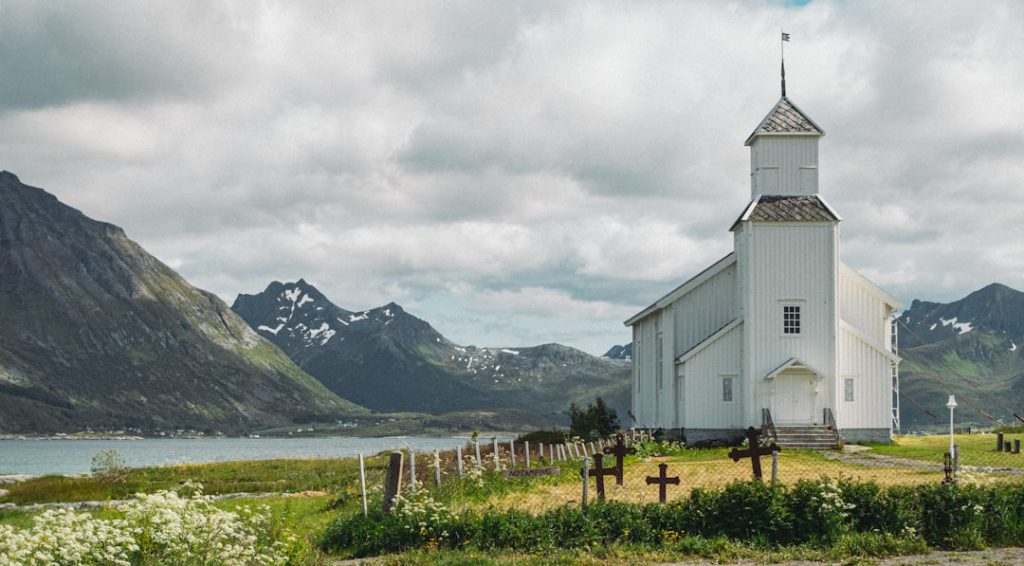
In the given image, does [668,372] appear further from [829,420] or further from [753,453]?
[753,453]

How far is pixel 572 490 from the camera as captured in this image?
3238 cm

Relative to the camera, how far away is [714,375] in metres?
53.2

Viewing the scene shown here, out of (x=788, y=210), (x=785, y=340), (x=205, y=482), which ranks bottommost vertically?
(x=205, y=482)

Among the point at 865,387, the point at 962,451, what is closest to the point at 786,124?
the point at 865,387

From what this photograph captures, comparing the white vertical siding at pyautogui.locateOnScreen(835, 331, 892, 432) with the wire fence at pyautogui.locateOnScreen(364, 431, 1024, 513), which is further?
the white vertical siding at pyautogui.locateOnScreen(835, 331, 892, 432)

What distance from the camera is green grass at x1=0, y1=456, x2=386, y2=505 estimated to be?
136ft

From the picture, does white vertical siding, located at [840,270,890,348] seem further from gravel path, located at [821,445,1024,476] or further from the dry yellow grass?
the dry yellow grass

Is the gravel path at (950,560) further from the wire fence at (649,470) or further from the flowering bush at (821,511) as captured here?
the wire fence at (649,470)

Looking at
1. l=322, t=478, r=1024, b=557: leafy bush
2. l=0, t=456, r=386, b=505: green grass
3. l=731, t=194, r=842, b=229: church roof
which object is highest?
l=731, t=194, r=842, b=229: church roof

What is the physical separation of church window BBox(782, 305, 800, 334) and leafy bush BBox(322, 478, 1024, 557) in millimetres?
30076

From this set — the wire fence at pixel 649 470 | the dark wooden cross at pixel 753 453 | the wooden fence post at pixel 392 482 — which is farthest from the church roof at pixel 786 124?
the wooden fence post at pixel 392 482

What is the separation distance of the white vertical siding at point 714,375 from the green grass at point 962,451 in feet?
22.1

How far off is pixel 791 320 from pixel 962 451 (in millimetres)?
9740

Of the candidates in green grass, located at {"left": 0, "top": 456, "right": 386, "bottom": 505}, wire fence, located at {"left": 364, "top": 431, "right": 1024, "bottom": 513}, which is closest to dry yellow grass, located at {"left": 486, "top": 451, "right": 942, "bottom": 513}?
wire fence, located at {"left": 364, "top": 431, "right": 1024, "bottom": 513}
